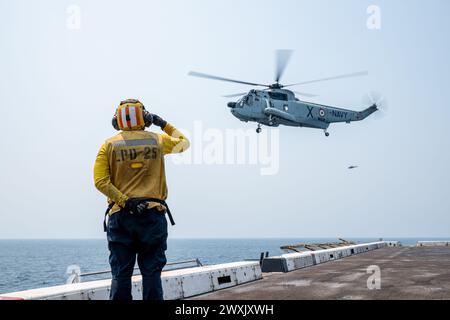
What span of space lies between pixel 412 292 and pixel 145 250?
5.59 meters

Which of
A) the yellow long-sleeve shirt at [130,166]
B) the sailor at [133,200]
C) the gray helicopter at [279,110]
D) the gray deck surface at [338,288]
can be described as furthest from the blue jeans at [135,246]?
the gray helicopter at [279,110]

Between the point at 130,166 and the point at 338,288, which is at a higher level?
the point at 130,166

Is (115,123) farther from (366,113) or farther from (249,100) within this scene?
(366,113)

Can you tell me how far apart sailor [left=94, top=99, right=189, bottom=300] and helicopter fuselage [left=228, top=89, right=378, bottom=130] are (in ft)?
109

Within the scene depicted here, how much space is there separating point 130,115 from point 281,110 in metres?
35.1

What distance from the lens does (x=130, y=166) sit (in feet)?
20.6

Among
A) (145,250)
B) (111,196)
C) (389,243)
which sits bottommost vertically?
(389,243)

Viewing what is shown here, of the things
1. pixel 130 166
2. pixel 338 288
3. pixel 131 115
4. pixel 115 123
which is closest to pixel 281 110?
pixel 338 288

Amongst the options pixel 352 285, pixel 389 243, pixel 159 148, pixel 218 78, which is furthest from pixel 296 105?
pixel 159 148

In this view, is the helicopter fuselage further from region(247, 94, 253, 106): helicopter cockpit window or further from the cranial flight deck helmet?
the cranial flight deck helmet
